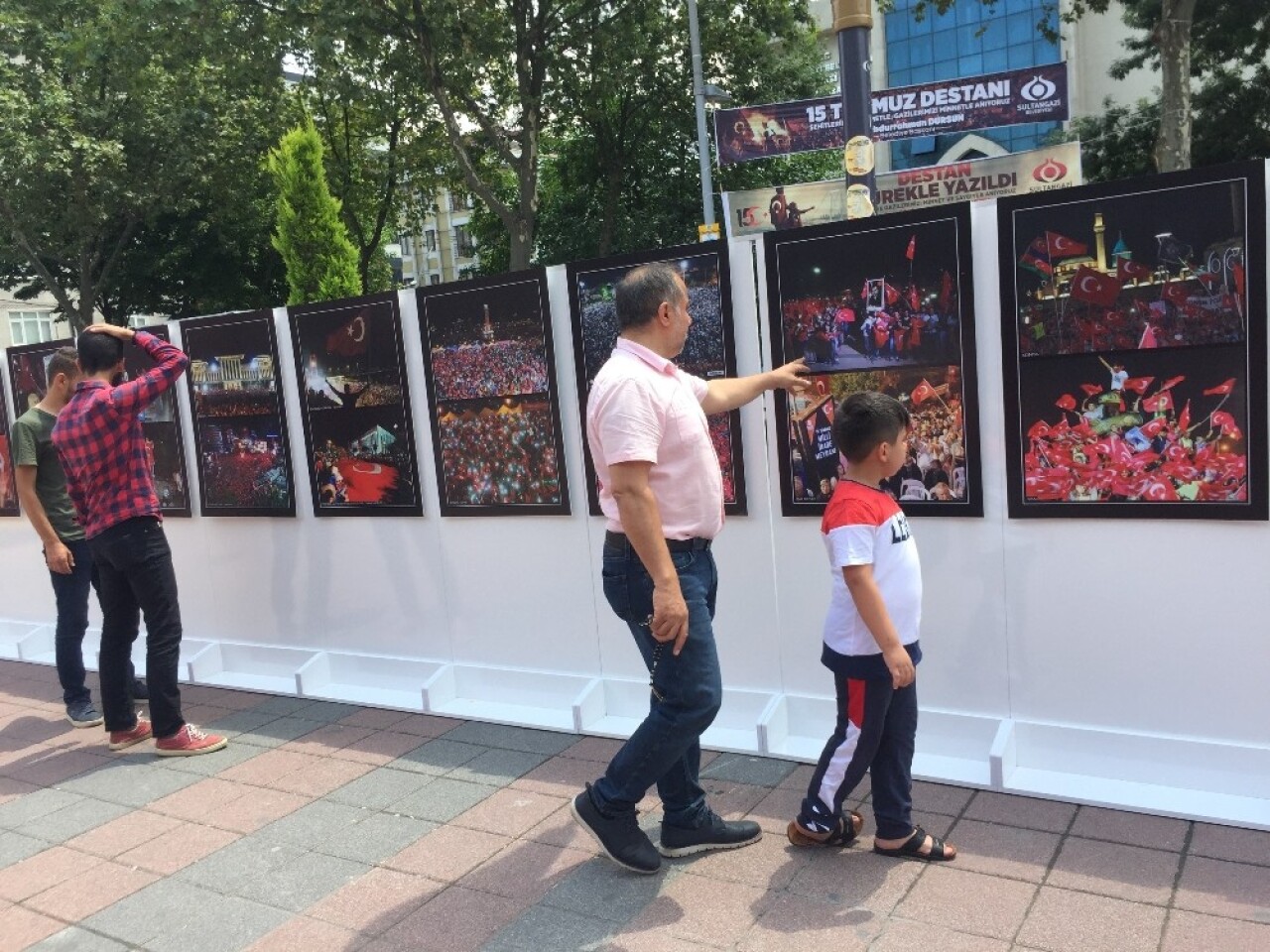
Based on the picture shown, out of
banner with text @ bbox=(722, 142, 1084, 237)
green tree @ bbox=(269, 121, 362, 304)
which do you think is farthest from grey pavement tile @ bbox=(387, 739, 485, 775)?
green tree @ bbox=(269, 121, 362, 304)

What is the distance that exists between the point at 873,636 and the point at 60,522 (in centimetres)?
475

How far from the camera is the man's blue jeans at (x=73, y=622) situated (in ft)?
17.5

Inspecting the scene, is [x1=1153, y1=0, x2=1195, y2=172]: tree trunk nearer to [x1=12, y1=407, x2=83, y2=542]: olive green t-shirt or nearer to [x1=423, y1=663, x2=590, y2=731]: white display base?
[x1=423, y1=663, x2=590, y2=731]: white display base

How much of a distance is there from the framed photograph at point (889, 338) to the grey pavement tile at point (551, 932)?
1839 millimetres

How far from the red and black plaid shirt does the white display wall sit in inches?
39.5

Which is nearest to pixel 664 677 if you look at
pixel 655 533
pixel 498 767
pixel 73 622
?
pixel 655 533

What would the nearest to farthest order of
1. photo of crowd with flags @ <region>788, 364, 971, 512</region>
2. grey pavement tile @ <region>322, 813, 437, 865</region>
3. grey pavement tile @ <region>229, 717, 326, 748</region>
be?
grey pavement tile @ <region>322, 813, 437, 865</region> → photo of crowd with flags @ <region>788, 364, 971, 512</region> → grey pavement tile @ <region>229, 717, 326, 748</region>

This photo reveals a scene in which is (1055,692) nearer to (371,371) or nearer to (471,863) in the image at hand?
(471,863)

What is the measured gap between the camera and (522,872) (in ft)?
10.7

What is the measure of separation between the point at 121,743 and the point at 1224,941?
15.3 ft

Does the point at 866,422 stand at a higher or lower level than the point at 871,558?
higher

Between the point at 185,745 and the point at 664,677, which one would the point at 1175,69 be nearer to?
the point at 664,677

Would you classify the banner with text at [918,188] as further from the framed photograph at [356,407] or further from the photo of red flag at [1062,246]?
the photo of red flag at [1062,246]

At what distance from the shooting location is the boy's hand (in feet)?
9.36
